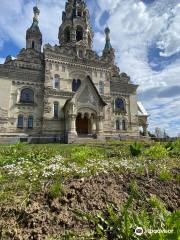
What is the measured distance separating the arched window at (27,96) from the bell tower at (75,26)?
474 inches

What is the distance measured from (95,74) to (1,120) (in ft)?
→ 50.8

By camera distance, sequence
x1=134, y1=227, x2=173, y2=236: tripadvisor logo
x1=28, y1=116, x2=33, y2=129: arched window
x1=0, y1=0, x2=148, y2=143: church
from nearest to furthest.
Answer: x1=134, y1=227, x2=173, y2=236: tripadvisor logo → x1=0, y1=0, x2=148, y2=143: church → x1=28, y1=116, x2=33, y2=129: arched window

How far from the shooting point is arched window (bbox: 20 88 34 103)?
1109 inches

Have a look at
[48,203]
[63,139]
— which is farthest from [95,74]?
[48,203]

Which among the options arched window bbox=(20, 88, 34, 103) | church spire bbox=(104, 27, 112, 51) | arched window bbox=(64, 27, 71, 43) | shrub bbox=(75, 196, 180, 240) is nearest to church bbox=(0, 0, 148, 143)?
arched window bbox=(20, 88, 34, 103)

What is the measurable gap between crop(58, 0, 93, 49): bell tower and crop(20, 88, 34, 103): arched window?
12033mm

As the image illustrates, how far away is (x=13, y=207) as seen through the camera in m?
3.81

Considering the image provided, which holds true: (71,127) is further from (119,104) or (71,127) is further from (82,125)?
(119,104)

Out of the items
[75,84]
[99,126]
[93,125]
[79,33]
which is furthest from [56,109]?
[79,33]

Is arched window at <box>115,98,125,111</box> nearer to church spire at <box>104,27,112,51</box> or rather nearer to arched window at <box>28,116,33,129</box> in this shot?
arched window at <box>28,116,33,129</box>

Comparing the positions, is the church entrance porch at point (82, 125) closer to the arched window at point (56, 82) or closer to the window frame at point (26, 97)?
the arched window at point (56, 82)

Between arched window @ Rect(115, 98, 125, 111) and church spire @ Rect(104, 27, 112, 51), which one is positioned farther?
church spire @ Rect(104, 27, 112, 51)

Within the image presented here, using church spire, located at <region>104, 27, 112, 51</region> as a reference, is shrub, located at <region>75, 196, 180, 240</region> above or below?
below

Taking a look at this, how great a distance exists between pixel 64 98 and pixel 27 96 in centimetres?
510
